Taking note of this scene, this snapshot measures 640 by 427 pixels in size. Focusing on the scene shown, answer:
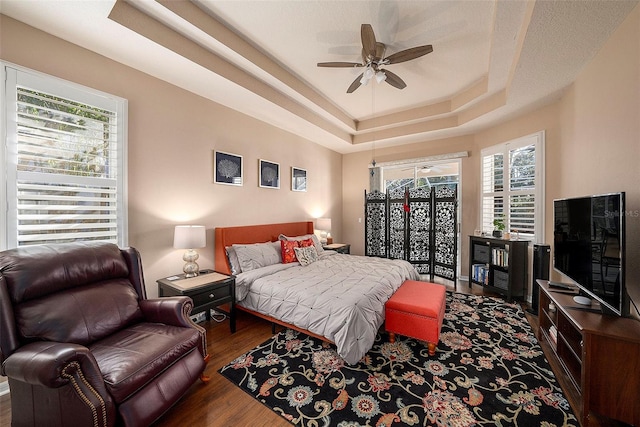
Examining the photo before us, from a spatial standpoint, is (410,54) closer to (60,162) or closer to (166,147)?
(166,147)

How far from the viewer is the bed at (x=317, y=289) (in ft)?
7.19

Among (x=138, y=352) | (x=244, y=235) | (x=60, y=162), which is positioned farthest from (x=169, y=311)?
(x=244, y=235)

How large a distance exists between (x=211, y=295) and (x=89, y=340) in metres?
1.04

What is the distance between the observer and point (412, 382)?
200cm

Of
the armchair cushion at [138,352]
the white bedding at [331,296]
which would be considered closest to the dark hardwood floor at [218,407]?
the armchair cushion at [138,352]

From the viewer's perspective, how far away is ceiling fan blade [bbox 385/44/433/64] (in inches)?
92.2

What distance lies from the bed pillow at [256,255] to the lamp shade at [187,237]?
61 cm

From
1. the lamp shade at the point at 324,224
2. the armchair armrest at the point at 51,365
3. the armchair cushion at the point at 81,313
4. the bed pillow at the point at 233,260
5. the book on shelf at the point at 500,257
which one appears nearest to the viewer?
the armchair armrest at the point at 51,365

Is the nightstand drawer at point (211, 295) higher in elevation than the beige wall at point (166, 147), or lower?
lower

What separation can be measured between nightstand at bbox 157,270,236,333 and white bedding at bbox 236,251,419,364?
190 millimetres

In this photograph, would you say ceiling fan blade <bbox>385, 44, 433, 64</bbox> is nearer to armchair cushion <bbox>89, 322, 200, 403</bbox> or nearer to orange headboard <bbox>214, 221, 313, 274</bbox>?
orange headboard <bbox>214, 221, 313, 274</bbox>

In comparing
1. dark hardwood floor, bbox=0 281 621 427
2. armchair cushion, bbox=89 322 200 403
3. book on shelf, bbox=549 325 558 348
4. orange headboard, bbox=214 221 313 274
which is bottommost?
dark hardwood floor, bbox=0 281 621 427

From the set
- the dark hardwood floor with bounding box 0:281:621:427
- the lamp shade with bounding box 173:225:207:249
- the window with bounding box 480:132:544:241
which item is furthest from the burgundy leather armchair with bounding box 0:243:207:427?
the window with bounding box 480:132:544:241

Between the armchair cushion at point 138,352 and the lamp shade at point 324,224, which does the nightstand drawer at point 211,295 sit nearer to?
the armchair cushion at point 138,352
